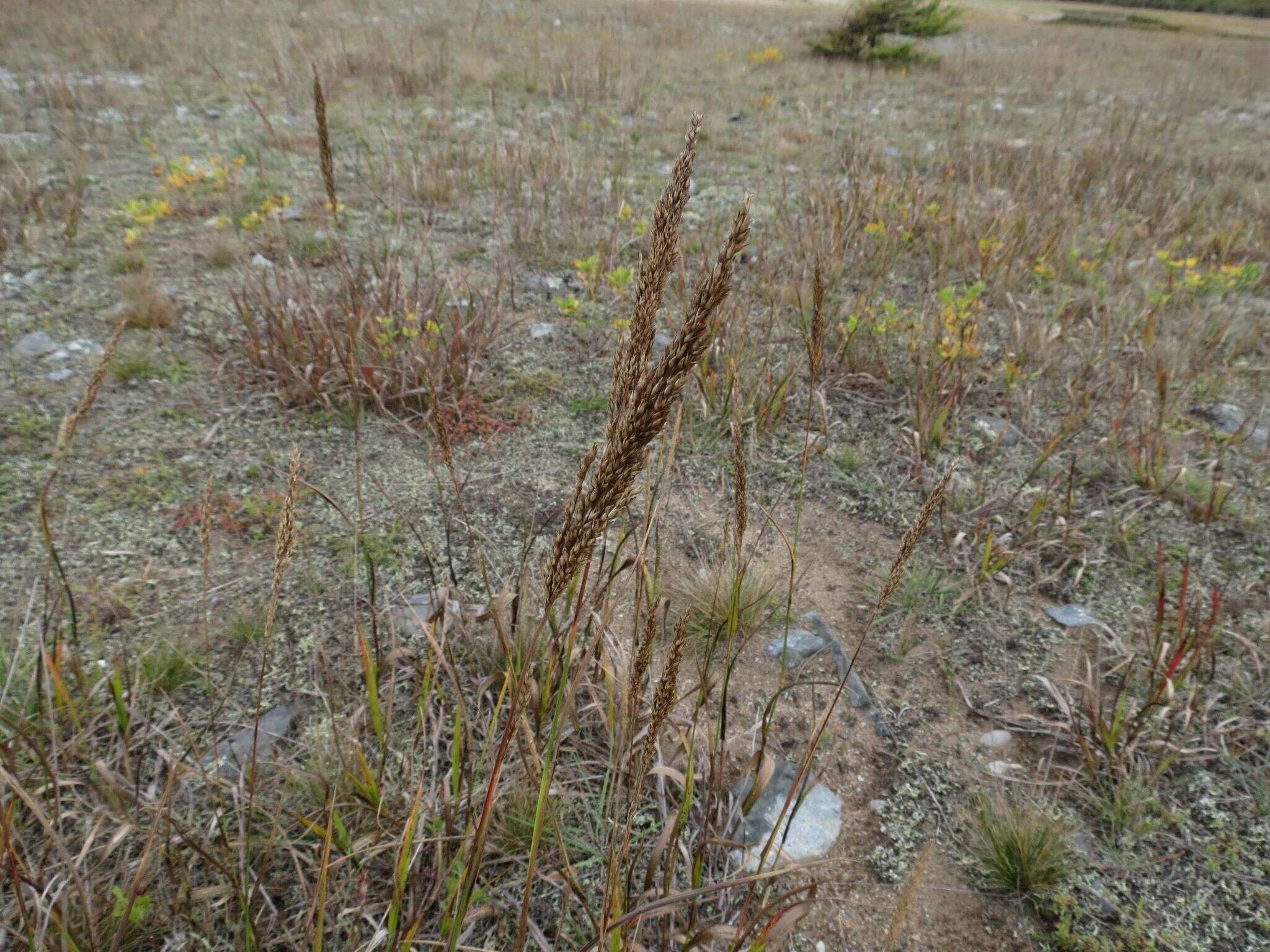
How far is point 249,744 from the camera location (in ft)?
6.84

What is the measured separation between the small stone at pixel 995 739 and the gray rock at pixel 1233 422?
2487mm

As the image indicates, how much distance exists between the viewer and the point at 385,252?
4.46m

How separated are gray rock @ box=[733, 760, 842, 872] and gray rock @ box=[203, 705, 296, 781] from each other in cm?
134

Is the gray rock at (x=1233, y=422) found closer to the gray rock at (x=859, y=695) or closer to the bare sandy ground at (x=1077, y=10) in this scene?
the gray rock at (x=859, y=695)

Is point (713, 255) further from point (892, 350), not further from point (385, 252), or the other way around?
point (385, 252)

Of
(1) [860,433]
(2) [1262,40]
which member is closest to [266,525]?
(1) [860,433]

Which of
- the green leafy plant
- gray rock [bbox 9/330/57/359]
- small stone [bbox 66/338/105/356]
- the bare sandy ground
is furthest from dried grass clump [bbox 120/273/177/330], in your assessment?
the bare sandy ground

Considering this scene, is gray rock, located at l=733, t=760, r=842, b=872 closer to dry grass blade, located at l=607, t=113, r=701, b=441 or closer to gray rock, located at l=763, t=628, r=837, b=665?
gray rock, located at l=763, t=628, r=837, b=665

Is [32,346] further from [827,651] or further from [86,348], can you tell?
[827,651]

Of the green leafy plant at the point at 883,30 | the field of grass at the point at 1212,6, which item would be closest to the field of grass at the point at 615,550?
the green leafy plant at the point at 883,30

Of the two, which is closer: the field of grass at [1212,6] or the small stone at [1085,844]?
the small stone at [1085,844]

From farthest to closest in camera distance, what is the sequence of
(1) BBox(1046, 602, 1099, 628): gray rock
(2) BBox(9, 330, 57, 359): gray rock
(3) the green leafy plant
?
(3) the green leafy plant, (2) BBox(9, 330, 57, 359): gray rock, (1) BBox(1046, 602, 1099, 628): gray rock

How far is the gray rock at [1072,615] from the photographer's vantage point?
2787mm

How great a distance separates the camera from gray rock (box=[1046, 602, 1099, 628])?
279 centimetres
